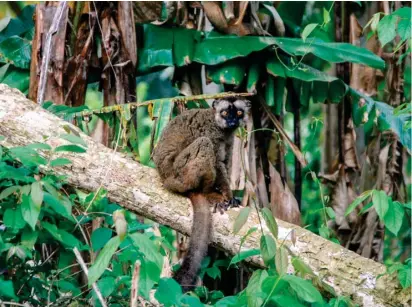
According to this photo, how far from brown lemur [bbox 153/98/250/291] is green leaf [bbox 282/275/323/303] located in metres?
1.43

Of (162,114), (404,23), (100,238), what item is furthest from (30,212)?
(162,114)

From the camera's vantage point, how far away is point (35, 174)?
146 inches

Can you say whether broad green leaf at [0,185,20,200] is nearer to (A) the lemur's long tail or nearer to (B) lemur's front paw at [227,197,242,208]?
(A) the lemur's long tail

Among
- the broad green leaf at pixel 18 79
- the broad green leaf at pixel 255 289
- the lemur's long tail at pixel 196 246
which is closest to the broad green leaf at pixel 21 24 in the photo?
the broad green leaf at pixel 18 79

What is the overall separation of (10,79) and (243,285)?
11.9 feet

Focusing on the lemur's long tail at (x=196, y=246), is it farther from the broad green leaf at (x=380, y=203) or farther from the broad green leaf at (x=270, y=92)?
the broad green leaf at (x=270, y=92)

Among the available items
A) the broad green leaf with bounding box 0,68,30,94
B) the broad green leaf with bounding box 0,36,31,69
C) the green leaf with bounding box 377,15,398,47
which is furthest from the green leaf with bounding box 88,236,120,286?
the broad green leaf with bounding box 0,36,31,69

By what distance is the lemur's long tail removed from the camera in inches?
181

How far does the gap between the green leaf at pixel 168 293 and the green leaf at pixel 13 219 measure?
0.76 metres

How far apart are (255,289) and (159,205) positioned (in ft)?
5.73

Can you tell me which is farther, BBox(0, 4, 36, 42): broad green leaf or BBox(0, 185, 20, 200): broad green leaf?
BBox(0, 4, 36, 42): broad green leaf

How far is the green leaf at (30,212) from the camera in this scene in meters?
3.14

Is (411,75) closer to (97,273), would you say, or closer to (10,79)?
(10,79)

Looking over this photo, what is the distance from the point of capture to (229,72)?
307 inches
